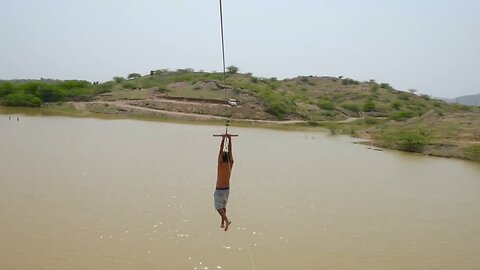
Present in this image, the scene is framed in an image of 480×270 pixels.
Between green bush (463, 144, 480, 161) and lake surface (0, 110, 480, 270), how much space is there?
4.65 m

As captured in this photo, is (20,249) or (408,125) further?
(408,125)

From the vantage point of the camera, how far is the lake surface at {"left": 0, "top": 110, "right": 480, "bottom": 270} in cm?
1033

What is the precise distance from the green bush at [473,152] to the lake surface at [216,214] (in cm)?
465

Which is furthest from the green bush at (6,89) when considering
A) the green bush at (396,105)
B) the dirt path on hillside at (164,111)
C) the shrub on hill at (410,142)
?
the green bush at (396,105)

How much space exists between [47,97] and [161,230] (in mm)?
48306

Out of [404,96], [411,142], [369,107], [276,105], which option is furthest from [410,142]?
[404,96]

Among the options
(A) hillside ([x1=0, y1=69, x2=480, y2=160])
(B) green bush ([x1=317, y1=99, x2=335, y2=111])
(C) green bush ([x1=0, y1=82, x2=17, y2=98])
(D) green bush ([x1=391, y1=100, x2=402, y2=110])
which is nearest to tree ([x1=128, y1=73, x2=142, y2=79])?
(A) hillside ([x1=0, y1=69, x2=480, y2=160])

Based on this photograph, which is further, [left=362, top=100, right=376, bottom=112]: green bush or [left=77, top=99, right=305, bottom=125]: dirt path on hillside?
[left=362, top=100, right=376, bottom=112]: green bush

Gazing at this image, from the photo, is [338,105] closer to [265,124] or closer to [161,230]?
[265,124]

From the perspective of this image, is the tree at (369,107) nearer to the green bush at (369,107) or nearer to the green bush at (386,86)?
the green bush at (369,107)

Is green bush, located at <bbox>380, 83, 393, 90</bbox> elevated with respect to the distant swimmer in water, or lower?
elevated

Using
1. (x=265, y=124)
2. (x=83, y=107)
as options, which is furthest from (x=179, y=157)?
(x=83, y=107)

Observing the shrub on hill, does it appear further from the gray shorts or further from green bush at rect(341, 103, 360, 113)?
green bush at rect(341, 103, 360, 113)

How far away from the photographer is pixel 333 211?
14.5m
